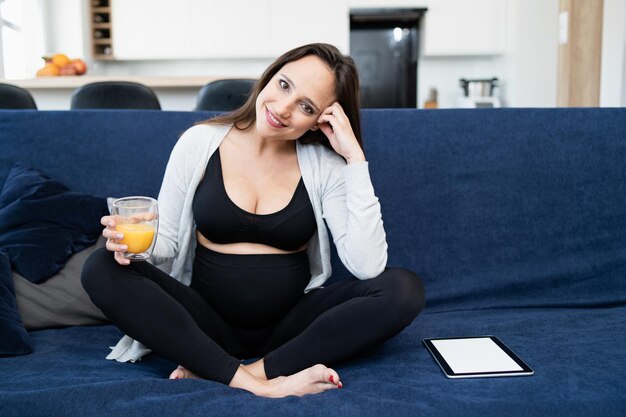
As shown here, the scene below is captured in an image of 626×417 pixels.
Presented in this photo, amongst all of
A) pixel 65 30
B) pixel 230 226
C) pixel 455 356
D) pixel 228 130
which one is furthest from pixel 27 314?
pixel 65 30

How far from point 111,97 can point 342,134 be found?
208cm

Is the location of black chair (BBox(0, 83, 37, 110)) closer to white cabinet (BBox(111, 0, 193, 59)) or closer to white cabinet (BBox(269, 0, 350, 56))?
white cabinet (BBox(111, 0, 193, 59))

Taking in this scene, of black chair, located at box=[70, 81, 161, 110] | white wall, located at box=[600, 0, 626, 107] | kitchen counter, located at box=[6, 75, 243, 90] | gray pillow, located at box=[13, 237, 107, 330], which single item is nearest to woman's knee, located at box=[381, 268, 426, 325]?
gray pillow, located at box=[13, 237, 107, 330]

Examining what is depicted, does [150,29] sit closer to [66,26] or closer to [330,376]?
[66,26]

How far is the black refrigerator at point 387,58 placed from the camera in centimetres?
610

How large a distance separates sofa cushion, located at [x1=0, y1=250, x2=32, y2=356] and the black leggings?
A: 263 millimetres

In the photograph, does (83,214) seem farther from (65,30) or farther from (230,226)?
(65,30)

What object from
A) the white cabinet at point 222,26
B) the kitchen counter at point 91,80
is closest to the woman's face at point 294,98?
the kitchen counter at point 91,80

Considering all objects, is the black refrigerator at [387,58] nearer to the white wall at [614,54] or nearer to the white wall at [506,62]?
the white wall at [506,62]

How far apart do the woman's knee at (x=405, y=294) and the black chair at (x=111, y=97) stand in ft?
7.34

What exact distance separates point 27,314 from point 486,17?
17.4 feet

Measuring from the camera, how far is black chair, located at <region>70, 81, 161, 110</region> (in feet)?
10.2

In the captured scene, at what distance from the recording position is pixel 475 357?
134 cm

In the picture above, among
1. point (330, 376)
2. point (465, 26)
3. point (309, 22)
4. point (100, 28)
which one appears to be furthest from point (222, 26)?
point (330, 376)
